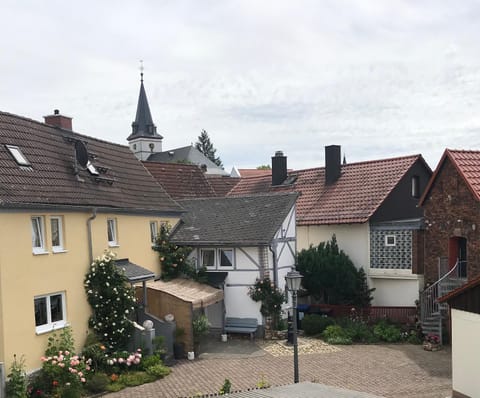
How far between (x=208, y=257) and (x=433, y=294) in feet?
32.4

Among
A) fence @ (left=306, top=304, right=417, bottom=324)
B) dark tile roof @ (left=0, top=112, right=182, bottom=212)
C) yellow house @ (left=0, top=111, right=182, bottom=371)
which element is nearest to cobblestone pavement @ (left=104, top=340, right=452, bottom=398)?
fence @ (left=306, top=304, right=417, bottom=324)

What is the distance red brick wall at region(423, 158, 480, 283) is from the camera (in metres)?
20.5

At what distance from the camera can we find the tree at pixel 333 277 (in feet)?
81.3

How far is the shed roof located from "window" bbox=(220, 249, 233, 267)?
54.1 inches

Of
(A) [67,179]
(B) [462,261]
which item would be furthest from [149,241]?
(B) [462,261]

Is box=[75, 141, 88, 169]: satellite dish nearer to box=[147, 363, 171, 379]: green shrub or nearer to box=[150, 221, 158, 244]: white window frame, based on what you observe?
box=[150, 221, 158, 244]: white window frame

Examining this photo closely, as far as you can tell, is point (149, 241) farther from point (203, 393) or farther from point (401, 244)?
point (401, 244)

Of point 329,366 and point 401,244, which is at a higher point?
point 401,244

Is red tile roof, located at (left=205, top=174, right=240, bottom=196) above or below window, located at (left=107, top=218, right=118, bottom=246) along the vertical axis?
above

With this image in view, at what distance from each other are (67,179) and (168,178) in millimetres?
17830

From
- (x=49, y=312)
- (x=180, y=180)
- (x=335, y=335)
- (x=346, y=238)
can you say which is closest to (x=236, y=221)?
(x=346, y=238)

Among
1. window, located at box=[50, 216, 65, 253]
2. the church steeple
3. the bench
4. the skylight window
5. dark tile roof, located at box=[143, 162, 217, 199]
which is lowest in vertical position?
the bench

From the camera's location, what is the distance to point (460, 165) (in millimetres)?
21156

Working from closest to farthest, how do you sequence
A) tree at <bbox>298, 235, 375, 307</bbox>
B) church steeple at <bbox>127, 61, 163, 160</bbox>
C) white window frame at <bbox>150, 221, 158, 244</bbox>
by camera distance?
white window frame at <bbox>150, 221, 158, 244</bbox> < tree at <bbox>298, 235, 375, 307</bbox> < church steeple at <bbox>127, 61, 163, 160</bbox>
